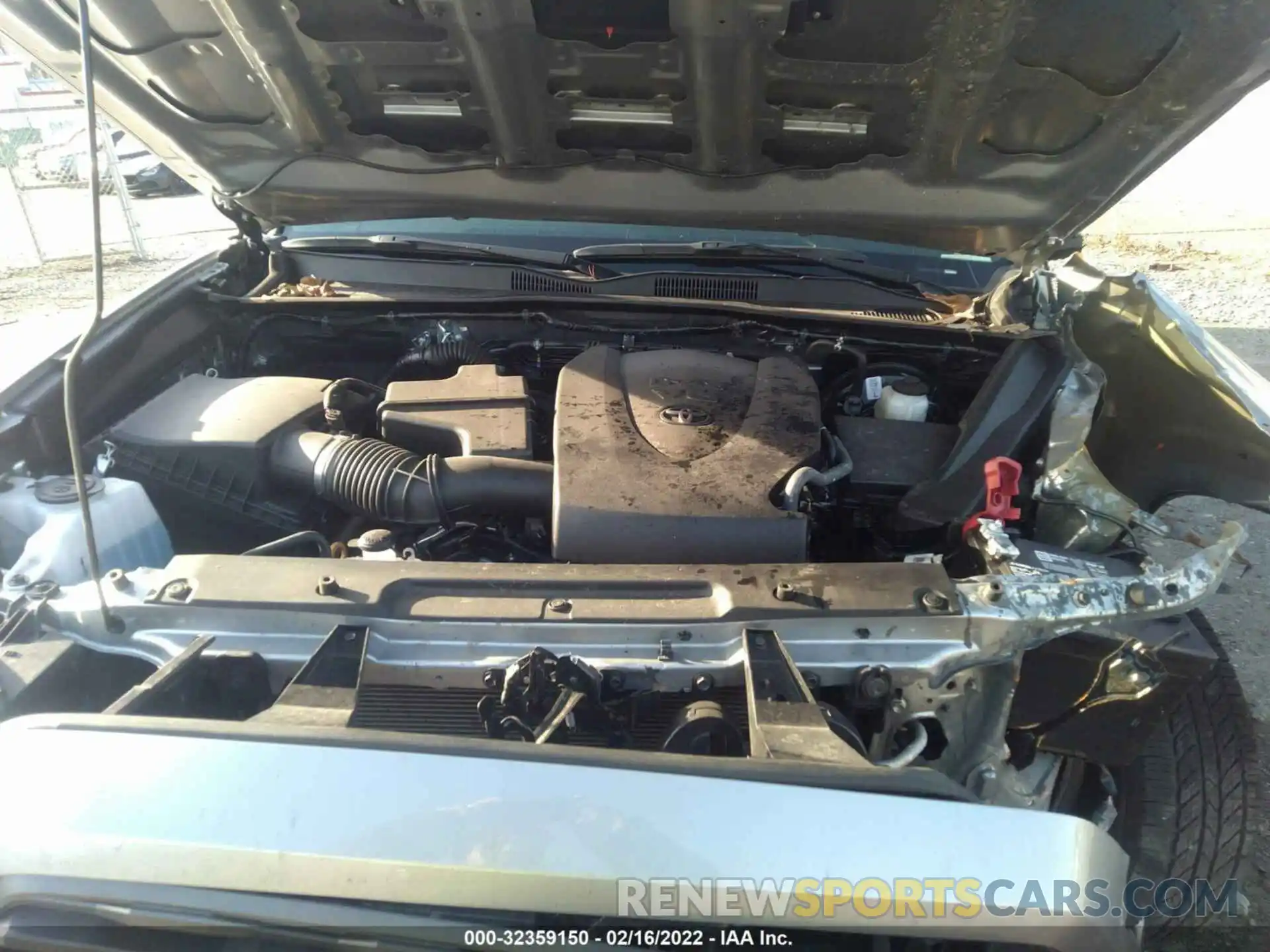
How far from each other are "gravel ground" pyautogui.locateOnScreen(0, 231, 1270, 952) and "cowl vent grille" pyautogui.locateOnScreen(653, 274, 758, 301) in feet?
4.28

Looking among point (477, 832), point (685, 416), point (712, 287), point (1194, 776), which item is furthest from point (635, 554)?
point (1194, 776)

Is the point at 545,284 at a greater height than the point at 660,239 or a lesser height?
lesser

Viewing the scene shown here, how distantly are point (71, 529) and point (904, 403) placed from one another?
1.81 meters

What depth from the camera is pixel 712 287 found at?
96.8 inches

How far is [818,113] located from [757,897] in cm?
189

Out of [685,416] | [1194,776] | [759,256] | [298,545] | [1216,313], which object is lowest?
[1194,776]

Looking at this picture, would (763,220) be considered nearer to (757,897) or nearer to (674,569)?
(674,569)

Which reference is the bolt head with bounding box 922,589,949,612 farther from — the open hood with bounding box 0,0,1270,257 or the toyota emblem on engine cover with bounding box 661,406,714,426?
the open hood with bounding box 0,0,1270,257

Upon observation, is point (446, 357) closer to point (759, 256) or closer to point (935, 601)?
point (759, 256)

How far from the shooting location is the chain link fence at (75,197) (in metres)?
8.06

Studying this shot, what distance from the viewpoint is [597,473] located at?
1644 mm

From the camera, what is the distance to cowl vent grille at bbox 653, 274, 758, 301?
8.06ft

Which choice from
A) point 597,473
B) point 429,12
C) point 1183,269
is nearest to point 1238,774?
point 597,473

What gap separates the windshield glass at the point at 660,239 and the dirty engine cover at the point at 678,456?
0.66m
